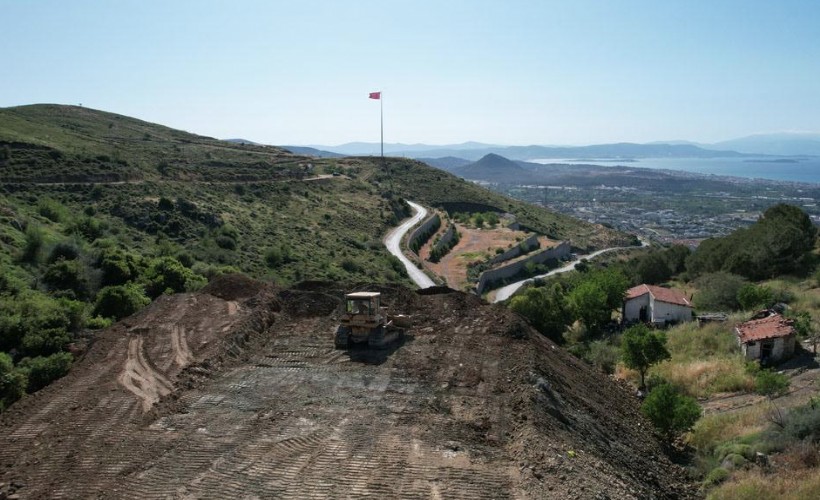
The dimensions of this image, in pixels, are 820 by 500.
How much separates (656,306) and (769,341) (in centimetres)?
937

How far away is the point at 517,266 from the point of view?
57.2m

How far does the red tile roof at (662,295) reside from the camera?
1293 inches

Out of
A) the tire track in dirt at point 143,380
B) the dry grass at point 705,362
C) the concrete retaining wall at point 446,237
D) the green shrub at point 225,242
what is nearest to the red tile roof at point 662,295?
the dry grass at point 705,362

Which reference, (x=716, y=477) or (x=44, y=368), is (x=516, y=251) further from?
(x=44, y=368)

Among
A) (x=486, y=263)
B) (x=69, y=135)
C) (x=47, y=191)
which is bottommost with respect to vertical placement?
(x=486, y=263)

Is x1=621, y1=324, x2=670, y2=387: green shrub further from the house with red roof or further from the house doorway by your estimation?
the house doorway

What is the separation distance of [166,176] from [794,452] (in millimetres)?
52110

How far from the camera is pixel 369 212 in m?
67.4

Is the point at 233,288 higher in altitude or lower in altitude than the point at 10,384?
higher

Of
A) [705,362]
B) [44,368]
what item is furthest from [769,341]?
[44,368]

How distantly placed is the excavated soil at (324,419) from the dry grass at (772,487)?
1.11 meters

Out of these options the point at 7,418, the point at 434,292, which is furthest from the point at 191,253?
the point at 7,418

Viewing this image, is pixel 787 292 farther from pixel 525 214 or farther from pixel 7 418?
pixel 525 214

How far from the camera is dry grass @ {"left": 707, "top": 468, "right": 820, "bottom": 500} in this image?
40.6ft
